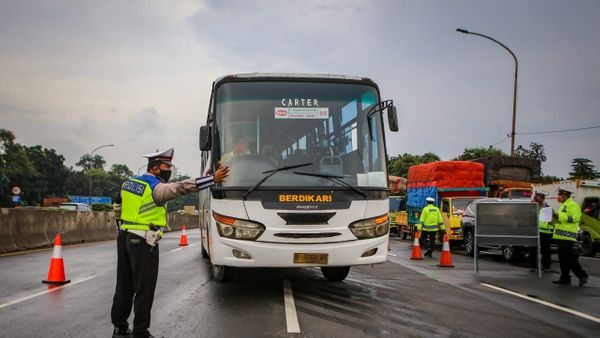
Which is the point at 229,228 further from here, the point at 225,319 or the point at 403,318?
the point at 403,318

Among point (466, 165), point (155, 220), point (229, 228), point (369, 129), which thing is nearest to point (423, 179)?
point (466, 165)

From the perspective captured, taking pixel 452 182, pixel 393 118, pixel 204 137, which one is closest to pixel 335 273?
pixel 393 118

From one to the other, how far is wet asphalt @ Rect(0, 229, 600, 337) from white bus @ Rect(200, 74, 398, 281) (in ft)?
2.48

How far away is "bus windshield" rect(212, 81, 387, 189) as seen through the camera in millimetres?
7543

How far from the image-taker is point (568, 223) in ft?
33.0

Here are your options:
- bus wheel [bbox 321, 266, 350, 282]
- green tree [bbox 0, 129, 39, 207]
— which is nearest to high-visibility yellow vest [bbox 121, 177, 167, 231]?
bus wheel [bbox 321, 266, 350, 282]

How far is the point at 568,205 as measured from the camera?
10242 mm

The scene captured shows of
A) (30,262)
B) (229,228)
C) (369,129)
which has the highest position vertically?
(369,129)

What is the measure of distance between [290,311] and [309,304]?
603mm

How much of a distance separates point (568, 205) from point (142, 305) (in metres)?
8.34

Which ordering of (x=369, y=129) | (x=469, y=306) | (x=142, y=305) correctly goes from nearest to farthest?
(x=142, y=305) < (x=469, y=306) < (x=369, y=129)

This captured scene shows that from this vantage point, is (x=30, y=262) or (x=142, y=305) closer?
(x=142, y=305)

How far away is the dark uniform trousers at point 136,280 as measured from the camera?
5.00 meters

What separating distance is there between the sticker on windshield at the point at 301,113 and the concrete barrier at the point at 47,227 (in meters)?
10.1
